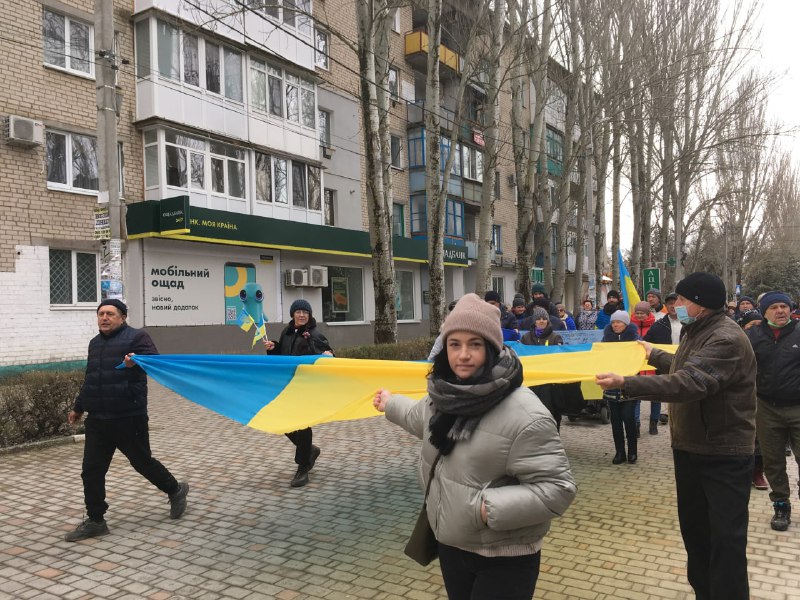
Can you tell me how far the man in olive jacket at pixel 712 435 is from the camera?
3.23 metres

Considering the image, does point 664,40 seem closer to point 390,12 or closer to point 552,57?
point 552,57

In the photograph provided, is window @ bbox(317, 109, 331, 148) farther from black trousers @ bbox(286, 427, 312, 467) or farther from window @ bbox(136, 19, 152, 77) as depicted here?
black trousers @ bbox(286, 427, 312, 467)

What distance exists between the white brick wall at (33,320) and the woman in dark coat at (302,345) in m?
11.7

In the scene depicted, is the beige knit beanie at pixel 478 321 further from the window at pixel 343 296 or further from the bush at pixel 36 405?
the window at pixel 343 296

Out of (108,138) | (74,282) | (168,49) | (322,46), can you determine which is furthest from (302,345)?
(322,46)

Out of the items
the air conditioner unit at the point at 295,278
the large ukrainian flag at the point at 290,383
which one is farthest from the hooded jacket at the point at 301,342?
the air conditioner unit at the point at 295,278

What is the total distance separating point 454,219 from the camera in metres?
32.3

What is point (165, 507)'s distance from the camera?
574 centimetres

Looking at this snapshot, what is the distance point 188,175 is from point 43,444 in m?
12.0

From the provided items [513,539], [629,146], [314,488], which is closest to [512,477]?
[513,539]

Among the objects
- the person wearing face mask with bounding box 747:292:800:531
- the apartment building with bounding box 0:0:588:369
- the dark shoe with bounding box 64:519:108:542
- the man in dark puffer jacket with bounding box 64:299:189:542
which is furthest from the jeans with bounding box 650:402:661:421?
the apartment building with bounding box 0:0:588:369

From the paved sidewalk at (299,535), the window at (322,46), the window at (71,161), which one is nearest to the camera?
the paved sidewalk at (299,535)

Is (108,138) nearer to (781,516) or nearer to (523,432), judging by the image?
(523,432)

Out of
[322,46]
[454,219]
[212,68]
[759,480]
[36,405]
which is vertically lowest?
[759,480]
